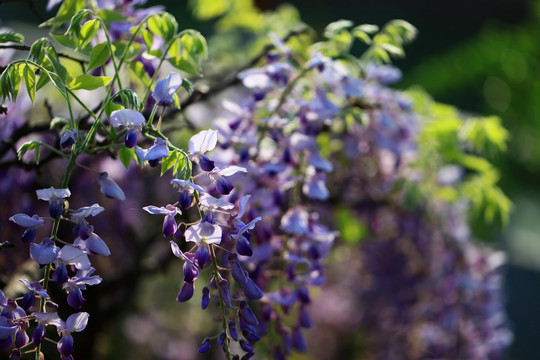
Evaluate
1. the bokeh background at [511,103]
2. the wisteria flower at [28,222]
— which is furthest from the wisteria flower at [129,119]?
the bokeh background at [511,103]

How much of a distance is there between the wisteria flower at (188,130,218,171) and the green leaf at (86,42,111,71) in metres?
0.14

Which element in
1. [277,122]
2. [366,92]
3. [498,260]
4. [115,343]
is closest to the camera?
[277,122]

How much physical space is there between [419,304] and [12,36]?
110 cm

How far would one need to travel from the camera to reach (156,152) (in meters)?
0.53

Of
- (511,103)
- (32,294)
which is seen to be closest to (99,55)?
(32,294)

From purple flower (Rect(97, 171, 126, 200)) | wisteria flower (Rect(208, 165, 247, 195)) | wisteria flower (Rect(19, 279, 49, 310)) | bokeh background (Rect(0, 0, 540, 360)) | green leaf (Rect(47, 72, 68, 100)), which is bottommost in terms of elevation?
bokeh background (Rect(0, 0, 540, 360))

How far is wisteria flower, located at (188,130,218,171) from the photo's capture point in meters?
0.56

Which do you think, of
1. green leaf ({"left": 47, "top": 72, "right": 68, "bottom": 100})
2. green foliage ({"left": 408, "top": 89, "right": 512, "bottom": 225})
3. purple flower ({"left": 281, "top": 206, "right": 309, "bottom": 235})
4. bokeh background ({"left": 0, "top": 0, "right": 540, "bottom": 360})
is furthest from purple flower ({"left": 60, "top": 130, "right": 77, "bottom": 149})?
green foliage ({"left": 408, "top": 89, "right": 512, "bottom": 225})

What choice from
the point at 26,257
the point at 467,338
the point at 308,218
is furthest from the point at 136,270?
the point at 467,338

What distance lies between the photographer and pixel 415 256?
1.31m

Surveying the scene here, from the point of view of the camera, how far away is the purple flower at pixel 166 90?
22.5 inches

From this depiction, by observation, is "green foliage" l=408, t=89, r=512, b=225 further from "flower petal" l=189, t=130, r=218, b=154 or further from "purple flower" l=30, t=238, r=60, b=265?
"purple flower" l=30, t=238, r=60, b=265

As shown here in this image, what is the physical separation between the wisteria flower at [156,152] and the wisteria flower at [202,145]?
30mm

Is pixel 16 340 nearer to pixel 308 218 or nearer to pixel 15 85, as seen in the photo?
pixel 15 85
